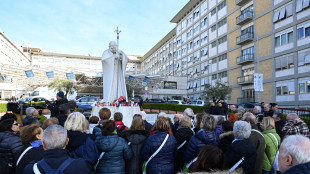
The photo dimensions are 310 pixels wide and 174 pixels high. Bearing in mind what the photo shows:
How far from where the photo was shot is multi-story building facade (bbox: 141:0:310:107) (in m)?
24.6

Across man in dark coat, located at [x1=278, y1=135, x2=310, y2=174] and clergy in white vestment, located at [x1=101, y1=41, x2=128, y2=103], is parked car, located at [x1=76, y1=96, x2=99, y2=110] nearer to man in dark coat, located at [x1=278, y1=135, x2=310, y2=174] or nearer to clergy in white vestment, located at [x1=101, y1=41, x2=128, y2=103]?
clergy in white vestment, located at [x1=101, y1=41, x2=128, y2=103]

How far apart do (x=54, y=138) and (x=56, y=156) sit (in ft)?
0.74

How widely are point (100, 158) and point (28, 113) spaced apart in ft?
12.5

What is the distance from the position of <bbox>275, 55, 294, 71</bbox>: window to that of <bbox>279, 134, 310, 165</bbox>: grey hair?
→ 27.7m

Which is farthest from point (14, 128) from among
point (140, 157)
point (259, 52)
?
point (259, 52)

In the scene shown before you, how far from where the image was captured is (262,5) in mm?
29719

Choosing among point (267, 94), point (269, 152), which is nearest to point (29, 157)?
point (269, 152)

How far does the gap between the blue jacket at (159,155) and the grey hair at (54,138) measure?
1.52 metres

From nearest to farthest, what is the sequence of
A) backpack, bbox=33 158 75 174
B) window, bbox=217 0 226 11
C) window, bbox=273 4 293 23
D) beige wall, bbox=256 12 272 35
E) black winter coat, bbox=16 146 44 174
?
backpack, bbox=33 158 75 174, black winter coat, bbox=16 146 44 174, window, bbox=273 4 293 23, beige wall, bbox=256 12 272 35, window, bbox=217 0 226 11

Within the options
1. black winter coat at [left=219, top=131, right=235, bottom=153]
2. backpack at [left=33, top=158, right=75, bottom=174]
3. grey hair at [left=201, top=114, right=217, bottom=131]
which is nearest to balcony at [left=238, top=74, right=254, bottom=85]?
black winter coat at [left=219, top=131, right=235, bottom=153]

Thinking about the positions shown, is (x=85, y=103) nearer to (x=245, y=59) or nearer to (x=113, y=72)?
(x=113, y=72)

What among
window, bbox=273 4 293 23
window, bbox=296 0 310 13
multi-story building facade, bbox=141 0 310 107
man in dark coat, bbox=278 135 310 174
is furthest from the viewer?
window, bbox=273 4 293 23

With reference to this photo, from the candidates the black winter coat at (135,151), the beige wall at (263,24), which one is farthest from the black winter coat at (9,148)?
the beige wall at (263,24)

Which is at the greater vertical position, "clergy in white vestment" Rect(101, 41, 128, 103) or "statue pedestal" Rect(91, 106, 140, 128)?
"clergy in white vestment" Rect(101, 41, 128, 103)
